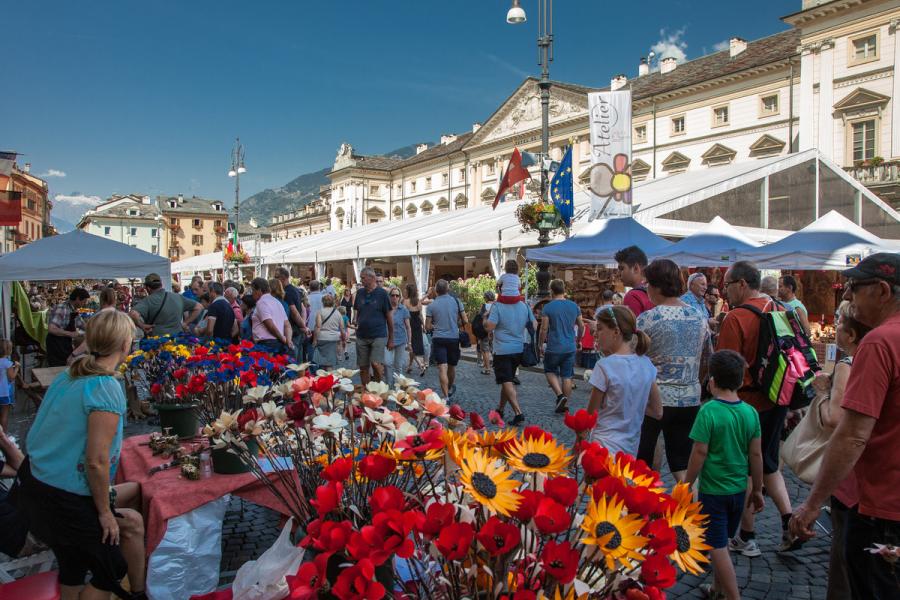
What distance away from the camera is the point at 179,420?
11.3 ft

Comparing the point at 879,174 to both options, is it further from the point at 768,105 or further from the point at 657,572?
the point at 657,572

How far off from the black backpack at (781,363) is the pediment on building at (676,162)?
3542 cm

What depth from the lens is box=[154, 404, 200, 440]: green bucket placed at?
344cm

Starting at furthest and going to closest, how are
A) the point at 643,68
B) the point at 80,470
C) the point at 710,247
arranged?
the point at 643,68, the point at 710,247, the point at 80,470

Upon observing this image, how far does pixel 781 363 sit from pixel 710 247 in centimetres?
651

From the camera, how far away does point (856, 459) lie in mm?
1818

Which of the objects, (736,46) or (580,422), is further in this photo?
(736,46)

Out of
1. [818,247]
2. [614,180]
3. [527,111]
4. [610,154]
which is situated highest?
[527,111]

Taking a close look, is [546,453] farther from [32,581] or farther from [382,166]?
[382,166]

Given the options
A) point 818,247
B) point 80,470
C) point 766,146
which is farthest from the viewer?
point 766,146

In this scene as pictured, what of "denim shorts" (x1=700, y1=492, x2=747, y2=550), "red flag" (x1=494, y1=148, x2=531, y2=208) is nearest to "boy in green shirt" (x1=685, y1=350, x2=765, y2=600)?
"denim shorts" (x1=700, y1=492, x2=747, y2=550)

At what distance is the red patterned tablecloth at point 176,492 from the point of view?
2633mm

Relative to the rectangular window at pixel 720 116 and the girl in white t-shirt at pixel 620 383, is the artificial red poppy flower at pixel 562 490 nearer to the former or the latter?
the girl in white t-shirt at pixel 620 383

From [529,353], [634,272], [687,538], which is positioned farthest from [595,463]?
[529,353]
